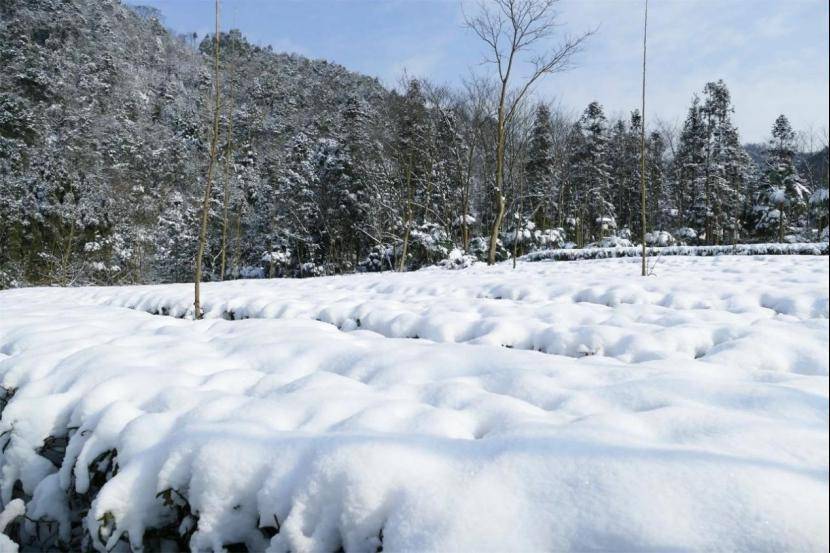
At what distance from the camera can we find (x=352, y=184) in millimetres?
25625

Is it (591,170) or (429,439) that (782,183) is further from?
(429,439)

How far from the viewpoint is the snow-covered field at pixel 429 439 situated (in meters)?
1.20

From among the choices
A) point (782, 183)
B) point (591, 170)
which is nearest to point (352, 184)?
point (591, 170)

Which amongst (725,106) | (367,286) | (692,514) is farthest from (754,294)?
(725,106)

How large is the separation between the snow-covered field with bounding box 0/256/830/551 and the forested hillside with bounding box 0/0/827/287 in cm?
1240

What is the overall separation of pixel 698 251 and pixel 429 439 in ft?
52.1

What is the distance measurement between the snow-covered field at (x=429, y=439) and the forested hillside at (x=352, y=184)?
12.4m

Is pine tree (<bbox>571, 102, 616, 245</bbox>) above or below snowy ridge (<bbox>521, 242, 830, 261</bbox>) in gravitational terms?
above

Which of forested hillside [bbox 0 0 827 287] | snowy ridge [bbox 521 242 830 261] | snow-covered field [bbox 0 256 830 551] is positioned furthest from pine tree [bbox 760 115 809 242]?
snow-covered field [bbox 0 256 830 551]

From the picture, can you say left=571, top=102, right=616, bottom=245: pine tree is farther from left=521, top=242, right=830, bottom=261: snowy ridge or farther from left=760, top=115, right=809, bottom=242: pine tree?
left=521, top=242, right=830, bottom=261: snowy ridge

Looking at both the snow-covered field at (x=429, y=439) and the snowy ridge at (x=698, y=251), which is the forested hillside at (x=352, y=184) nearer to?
the snowy ridge at (x=698, y=251)

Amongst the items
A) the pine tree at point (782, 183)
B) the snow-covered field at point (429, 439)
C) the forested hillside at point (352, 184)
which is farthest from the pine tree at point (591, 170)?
the snow-covered field at point (429, 439)

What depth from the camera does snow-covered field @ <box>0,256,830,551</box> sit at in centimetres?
120

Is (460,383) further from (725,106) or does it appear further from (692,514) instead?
(725,106)
